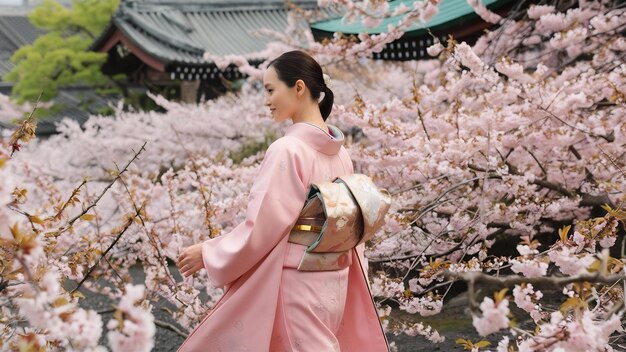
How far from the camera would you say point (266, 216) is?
307 cm

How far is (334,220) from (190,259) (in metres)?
0.64

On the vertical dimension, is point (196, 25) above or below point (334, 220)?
below

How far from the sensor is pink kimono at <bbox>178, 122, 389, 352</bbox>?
309cm

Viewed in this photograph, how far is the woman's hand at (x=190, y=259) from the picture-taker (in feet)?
10.6

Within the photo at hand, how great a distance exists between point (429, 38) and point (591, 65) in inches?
87.6

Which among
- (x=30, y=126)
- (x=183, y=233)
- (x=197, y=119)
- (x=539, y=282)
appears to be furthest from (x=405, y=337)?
(x=197, y=119)

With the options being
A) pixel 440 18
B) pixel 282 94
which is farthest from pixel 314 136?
pixel 440 18

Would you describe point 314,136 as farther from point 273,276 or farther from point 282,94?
point 273,276

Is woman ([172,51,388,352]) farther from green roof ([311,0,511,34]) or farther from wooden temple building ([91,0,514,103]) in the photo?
wooden temple building ([91,0,514,103])

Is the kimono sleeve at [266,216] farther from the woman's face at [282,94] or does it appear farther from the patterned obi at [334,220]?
the woman's face at [282,94]

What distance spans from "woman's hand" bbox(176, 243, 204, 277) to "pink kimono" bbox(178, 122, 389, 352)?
37 millimetres

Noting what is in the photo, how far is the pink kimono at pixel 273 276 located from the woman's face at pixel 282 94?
153 millimetres

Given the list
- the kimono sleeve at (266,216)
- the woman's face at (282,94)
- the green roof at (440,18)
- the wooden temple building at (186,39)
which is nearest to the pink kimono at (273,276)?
the kimono sleeve at (266,216)

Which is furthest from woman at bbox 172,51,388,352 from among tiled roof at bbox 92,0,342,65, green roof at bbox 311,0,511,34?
tiled roof at bbox 92,0,342,65
